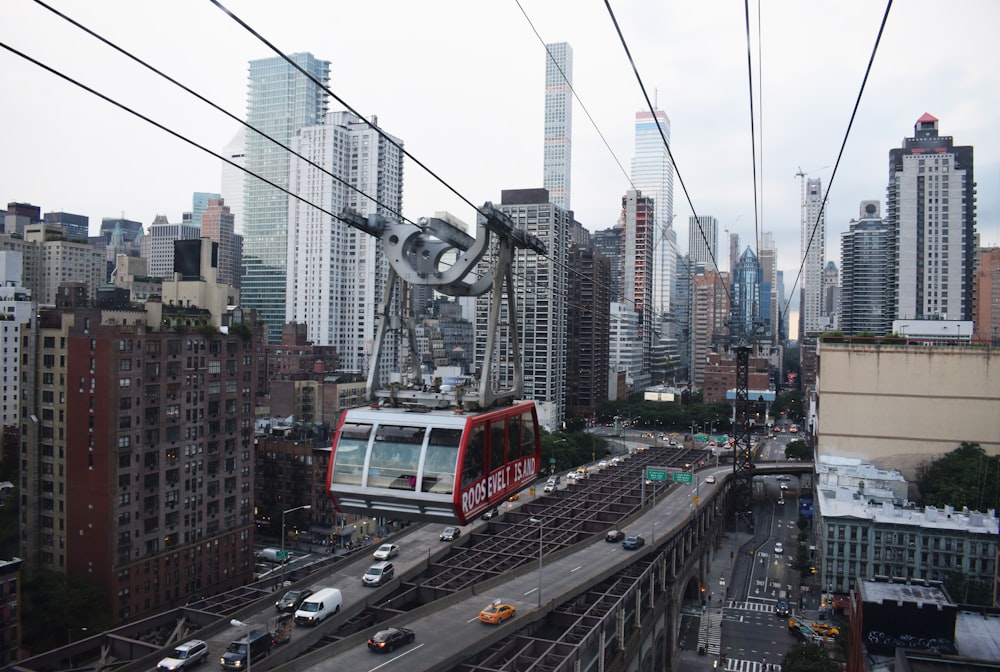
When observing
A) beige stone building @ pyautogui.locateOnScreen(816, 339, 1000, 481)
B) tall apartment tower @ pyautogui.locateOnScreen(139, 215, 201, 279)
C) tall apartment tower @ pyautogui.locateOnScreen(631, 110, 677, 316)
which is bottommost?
beige stone building @ pyautogui.locateOnScreen(816, 339, 1000, 481)

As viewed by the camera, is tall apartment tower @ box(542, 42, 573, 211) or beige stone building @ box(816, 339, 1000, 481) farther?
tall apartment tower @ box(542, 42, 573, 211)

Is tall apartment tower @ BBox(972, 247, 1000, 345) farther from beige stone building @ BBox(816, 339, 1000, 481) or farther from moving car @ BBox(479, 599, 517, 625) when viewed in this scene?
moving car @ BBox(479, 599, 517, 625)

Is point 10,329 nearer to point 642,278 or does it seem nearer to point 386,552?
point 386,552

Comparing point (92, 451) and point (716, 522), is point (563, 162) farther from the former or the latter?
point (92, 451)

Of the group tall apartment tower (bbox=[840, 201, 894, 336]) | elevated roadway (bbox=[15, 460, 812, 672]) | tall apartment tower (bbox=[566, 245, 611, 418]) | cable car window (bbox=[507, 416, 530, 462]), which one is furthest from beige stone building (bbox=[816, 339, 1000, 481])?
tall apartment tower (bbox=[840, 201, 894, 336])

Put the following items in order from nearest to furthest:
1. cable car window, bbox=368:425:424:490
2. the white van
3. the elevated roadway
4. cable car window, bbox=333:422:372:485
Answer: cable car window, bbox=368:425:424:490, cable car window, bbox=333:422:372:485, the elevated roadway, the white van

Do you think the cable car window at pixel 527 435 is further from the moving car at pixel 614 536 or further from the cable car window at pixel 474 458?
the moving car at pixel 614 536

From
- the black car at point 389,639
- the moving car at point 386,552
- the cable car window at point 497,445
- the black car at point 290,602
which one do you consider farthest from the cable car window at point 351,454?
the moving car at point 386,552
